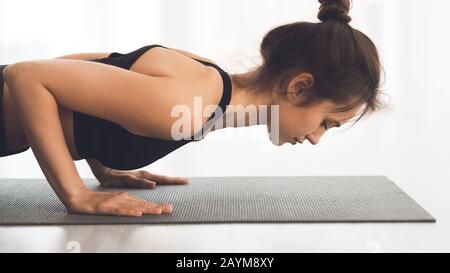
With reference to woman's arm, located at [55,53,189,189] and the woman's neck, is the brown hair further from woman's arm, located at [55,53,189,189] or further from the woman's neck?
woman's arm, located at [55,53,189,189]

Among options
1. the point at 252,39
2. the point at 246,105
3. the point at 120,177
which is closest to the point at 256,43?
the point at 252,39

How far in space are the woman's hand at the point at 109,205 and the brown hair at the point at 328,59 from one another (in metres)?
0.37

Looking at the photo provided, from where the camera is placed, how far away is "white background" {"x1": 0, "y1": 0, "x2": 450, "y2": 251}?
2736mm

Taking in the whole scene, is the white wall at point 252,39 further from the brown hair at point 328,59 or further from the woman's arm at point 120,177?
the brown hair at point 328,59

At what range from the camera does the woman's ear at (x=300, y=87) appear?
1.54 m

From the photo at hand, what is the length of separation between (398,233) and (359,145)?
1.42m

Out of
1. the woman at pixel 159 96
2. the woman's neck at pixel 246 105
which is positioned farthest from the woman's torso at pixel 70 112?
the woman's neck at pixel 246 105

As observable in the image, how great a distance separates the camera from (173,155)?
9.08ft

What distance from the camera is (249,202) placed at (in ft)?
5.50

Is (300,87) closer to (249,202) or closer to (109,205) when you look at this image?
(249,202)

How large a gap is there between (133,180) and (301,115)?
517 millimetres

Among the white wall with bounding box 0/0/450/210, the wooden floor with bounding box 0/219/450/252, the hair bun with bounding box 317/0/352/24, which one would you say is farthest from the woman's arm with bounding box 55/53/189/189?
the white wall with bounding box 0/0/450/210
